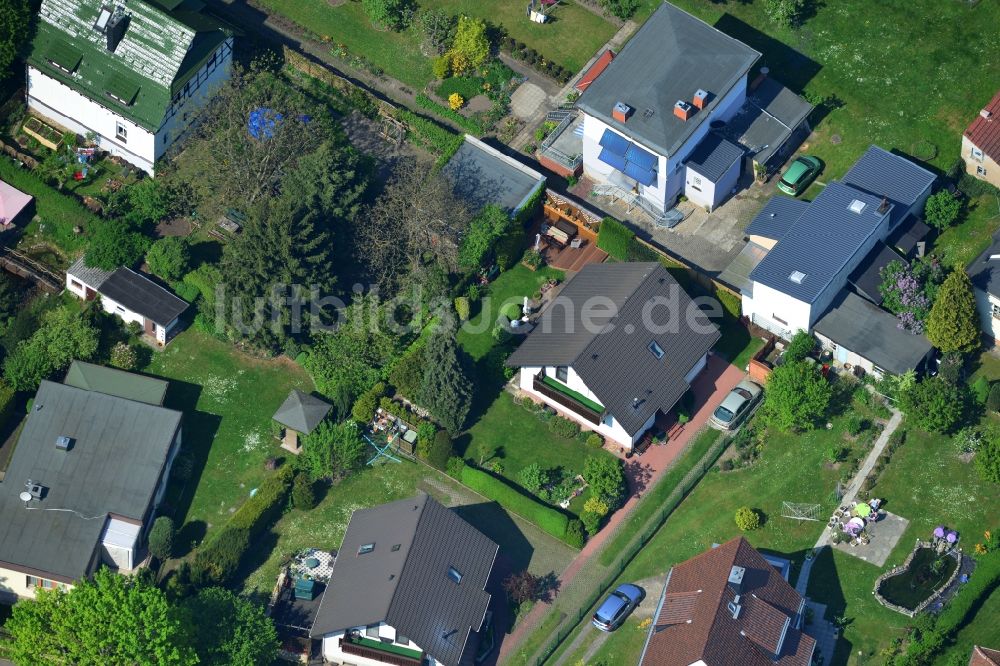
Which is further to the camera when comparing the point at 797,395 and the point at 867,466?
the point at 867,466

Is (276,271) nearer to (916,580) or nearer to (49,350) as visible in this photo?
(49,350)

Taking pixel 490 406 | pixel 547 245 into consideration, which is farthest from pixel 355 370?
pixel 547 245

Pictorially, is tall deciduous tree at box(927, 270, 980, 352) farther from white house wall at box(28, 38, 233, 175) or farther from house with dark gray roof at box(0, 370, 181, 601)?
white house wall at box(28, 38, 233, 175)

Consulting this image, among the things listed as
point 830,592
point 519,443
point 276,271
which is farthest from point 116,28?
point 830,592

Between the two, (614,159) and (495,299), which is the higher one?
(614,159)

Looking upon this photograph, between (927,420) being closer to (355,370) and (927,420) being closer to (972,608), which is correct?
(972,608)

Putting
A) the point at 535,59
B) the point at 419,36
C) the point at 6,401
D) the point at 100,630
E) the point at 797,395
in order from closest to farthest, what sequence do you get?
the point at 100,630
the point at 797,395
the point at 6,401
the point at 535,59
the point at 419,36
